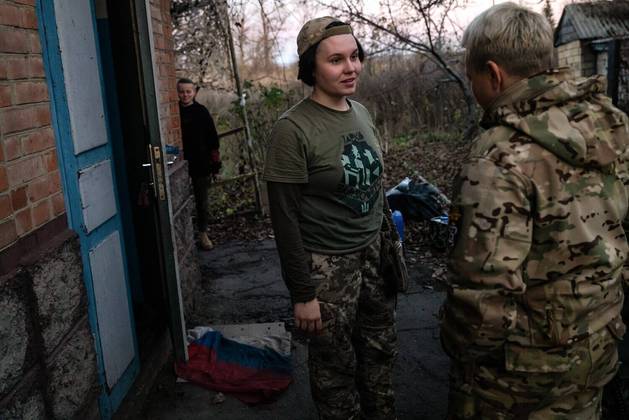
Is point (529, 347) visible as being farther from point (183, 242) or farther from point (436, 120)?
point (436, 120)

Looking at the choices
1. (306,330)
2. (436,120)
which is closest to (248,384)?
(306,330)

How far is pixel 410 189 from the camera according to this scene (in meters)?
7.00

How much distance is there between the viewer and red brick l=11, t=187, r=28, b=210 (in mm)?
1993

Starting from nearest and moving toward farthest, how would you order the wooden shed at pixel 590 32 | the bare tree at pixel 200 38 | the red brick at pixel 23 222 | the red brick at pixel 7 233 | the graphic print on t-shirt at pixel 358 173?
the red brick at pixel 7 233 < the red brick at pixel 23 222 < the graphic print on t-shirt at pixel 358 173 < the bare tree at pixel 200 38 < the wooden shed at pixel 590 32

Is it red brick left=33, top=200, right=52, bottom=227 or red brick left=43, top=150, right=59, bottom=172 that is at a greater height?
red brick left=43, top=150, right=59, bottom=172

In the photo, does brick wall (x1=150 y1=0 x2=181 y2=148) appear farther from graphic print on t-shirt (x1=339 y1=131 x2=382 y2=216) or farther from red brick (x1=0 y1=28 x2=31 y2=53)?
graphic print on t-shirt (x1=339 y1=131 x2=382 y2=216)

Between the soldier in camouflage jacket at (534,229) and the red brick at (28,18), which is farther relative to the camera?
the red brick at (28,18)

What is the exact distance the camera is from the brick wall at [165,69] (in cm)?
422

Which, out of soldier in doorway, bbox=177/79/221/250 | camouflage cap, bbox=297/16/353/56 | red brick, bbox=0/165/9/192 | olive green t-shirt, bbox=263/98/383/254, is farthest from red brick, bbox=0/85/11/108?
soldier in doorway, bbox=177/79/221/250

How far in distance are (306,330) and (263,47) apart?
8.35m

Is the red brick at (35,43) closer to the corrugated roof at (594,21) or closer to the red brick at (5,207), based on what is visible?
the red brick at (5,207)

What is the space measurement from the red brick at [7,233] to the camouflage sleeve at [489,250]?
4.75 feet

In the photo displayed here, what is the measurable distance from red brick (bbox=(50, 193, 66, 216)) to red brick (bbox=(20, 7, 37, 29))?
2.18 feet

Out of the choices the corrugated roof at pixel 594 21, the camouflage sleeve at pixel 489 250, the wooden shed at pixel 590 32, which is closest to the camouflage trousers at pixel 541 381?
the camouflage sleeve at pixel 489 250
